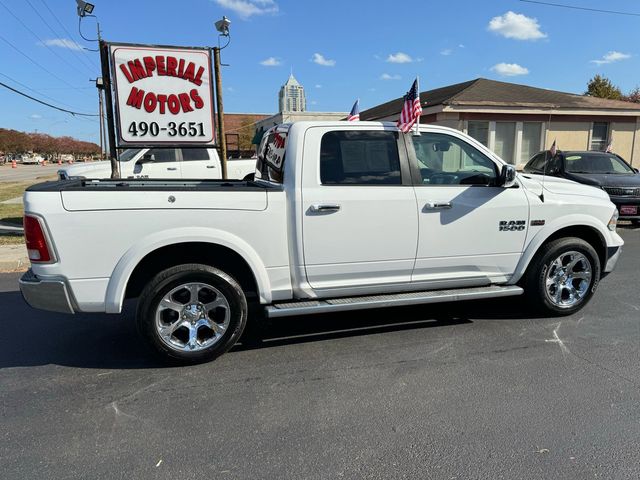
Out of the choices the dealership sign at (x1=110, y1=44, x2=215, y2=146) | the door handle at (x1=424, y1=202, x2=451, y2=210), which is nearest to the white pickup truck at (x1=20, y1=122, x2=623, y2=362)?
the door handle at (x1=424, y1=202, x2=451, y2=210)

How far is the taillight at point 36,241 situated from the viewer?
10.8 ft

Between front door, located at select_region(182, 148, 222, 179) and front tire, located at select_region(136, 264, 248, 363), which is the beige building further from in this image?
front tire, located at select_region(136, 264, 248, 363)

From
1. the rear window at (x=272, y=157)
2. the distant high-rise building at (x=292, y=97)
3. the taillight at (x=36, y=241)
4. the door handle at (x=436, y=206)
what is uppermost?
the distant high-rise building at (x=292, y=97)

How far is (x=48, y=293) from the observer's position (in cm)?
341

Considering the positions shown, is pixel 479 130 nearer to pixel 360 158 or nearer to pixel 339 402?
pixel 360 158

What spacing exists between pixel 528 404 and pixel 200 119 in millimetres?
6477

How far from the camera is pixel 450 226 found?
4223mm

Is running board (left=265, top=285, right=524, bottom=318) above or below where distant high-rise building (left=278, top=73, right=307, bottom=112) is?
below

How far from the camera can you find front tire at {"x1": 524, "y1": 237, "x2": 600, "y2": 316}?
460 cm

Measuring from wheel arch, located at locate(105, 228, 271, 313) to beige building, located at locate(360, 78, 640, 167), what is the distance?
15000 millimetres

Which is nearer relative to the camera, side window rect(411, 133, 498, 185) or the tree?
side window rect(411, 133, 498, 185)

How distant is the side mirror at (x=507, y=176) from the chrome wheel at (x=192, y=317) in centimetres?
265

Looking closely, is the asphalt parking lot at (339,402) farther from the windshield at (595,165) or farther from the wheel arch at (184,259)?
the windshield at (595,165)

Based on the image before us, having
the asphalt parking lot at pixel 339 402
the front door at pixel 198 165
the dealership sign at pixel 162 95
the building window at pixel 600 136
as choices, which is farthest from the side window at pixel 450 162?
the building window at pixel 600 136
